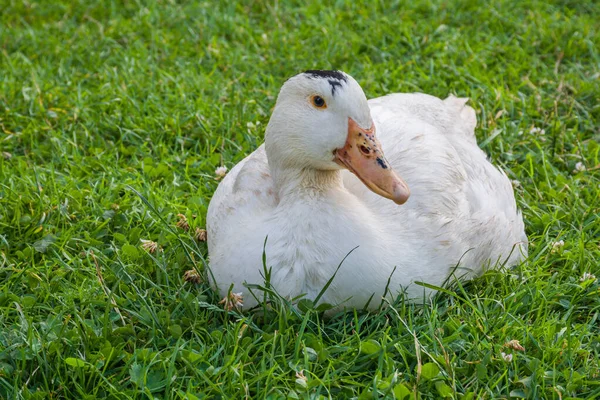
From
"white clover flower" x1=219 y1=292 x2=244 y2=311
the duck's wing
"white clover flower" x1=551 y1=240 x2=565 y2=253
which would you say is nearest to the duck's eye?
the duck's wing

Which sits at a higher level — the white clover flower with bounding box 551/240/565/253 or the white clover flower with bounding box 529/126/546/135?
the white clover flower with bounding box 529/126/546/135

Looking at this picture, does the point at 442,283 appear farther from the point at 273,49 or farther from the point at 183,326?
the point at 273,49

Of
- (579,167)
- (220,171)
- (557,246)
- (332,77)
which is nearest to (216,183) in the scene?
(220,171)

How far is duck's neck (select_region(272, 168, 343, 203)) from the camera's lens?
3.59 m

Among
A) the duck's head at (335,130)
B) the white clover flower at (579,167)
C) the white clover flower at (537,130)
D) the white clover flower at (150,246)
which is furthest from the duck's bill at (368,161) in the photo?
the white clover flower at (537,130)

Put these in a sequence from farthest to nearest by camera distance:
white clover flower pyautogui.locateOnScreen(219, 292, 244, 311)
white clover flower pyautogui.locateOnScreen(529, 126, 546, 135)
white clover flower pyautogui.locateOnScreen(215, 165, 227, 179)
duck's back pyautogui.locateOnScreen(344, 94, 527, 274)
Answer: white clover flower pyautogui.locateOnScreen(529, 126, 546, 135) < white clover flower pyautogui.locateOnScreen(215, 165, 227, 179) < duck's back pyautogui.locateOnScreen(344, 94, 527, 274) < white clover flower pyautogui.locateOnScreen(219, 292, 244, 311)

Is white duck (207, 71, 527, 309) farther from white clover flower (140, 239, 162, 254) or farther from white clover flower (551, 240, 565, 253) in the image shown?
white clover flower (140, 239, 162, 254)

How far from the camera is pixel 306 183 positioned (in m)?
3.61

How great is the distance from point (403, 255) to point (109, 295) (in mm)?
1202

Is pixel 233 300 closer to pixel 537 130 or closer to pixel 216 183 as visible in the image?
pixel 216 183

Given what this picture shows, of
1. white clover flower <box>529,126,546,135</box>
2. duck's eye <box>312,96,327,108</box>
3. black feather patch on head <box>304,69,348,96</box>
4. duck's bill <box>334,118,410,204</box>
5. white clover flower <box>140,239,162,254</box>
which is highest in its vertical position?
black feather patch on head <box>304,69,348,96</box>

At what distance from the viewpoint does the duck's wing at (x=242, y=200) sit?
147 inches

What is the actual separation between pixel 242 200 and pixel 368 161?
0.65 metres

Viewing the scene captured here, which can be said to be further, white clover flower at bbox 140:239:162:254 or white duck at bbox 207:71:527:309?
white clover flower at bbox 140:239:162:254
